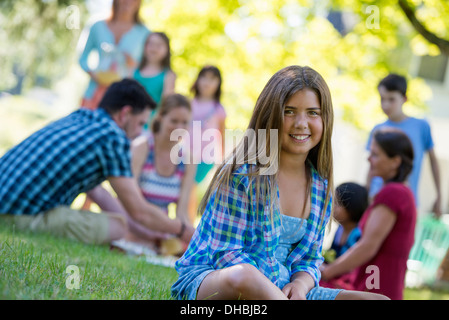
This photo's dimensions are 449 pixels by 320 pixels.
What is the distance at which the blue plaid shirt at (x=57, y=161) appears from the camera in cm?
367

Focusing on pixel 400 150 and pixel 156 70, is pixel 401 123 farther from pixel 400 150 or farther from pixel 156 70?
pixel 156 70

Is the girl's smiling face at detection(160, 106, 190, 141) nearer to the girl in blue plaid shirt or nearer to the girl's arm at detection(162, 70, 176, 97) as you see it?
the girl's arm at detection(162, 70, 176, 97)

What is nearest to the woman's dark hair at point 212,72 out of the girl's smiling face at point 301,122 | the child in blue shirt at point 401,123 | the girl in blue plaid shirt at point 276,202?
the child in blue shirt at point 401,123

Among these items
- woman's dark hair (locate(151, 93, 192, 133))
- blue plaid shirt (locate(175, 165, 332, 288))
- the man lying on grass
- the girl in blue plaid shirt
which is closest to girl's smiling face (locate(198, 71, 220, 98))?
woman's dark hair (locate(151, 93, 192, 133))

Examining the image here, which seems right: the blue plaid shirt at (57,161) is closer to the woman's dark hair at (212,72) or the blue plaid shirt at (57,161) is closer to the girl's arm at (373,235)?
the girl's arm at (373,235)

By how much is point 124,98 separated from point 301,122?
1.84 metres

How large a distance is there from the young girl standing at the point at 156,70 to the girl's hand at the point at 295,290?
3685 mm

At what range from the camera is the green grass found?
1.98 metres

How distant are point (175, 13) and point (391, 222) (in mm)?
7958

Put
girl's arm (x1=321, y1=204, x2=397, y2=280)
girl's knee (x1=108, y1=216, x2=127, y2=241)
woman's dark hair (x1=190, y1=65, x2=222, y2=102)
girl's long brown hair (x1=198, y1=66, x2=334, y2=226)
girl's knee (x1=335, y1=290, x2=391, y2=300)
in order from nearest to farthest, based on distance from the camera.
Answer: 1. girl's knee (x1=335, y1=290, x2=391, y2=300)
2. girl's long brown hair (x1=198, y1=66, x2=334, y2=226)
3. girl's arm (x1=321, y1=204, x2=397, y2=280)
4. girl's knee (x1=108, y1=216, x2=127, y2=241)
5. woman's dark hair (x1=190, y1=65, x2=222, y2=102)

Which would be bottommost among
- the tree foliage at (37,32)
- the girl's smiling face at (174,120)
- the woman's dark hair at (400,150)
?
the woman's dark hair at (400,150)

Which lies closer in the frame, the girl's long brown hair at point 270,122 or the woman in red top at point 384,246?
the girl's long brown hair at point 270,122

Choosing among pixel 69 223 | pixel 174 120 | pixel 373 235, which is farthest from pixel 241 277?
pixel 174 120

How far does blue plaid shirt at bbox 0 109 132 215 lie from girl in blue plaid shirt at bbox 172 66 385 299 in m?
1.41
